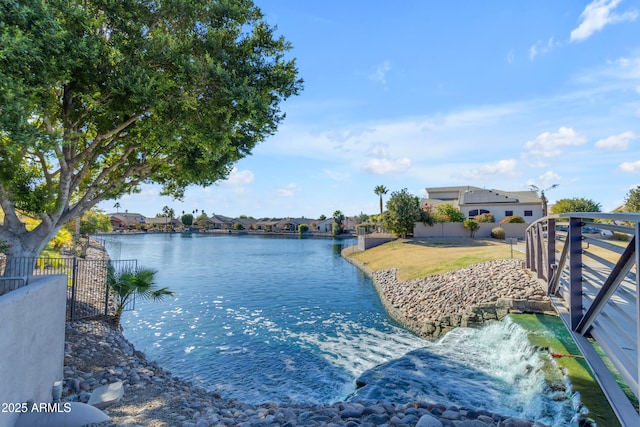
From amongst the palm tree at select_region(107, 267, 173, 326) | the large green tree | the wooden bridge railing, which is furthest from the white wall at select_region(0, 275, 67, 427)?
the wooden bridge railing

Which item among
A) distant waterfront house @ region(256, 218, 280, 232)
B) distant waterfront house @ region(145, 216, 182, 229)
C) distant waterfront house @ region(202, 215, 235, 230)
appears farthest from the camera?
distant waterfront house @ region(202, 215, 235, 230)

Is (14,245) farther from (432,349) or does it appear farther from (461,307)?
(461,307)

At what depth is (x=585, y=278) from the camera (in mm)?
5957

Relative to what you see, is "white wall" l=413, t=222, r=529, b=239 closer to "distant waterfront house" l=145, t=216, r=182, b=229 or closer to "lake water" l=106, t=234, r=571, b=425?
"lake water" l=106, t=234, r=571, b=425

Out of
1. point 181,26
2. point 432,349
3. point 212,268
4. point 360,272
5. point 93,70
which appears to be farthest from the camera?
point 212,268

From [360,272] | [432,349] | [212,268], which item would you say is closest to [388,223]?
[360,272]

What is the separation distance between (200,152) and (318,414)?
8177 mm

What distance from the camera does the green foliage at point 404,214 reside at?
128ft

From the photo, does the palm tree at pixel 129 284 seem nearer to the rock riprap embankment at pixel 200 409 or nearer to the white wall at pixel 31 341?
the rock riprap embankment at pixel 200 409

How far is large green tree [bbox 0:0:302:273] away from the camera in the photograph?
23.1 ft

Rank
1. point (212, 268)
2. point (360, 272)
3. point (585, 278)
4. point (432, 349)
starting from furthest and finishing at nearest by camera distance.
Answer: point (212, 268) → point (360, 272) → point (432, 349) → point (585, 278)

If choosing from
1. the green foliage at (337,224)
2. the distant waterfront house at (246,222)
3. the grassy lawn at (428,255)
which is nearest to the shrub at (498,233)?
the grassy lawn at (428,255)

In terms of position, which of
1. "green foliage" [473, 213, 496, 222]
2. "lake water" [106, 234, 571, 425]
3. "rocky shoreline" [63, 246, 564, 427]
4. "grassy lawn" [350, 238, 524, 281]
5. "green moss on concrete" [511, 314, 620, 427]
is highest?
"green foliage" [473, 213, 496, 222]

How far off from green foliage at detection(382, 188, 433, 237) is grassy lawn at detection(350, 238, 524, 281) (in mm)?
1606
